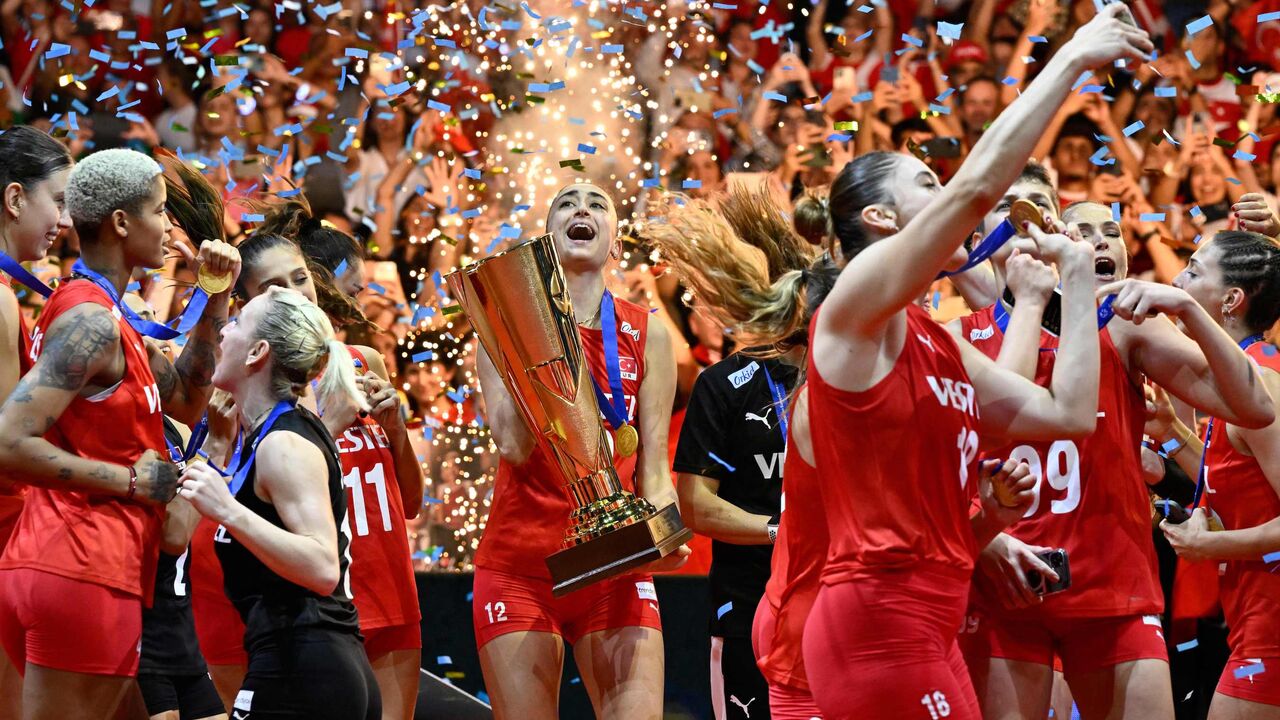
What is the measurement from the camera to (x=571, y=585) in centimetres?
380

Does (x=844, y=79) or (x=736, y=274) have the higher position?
(x=844, y=79)

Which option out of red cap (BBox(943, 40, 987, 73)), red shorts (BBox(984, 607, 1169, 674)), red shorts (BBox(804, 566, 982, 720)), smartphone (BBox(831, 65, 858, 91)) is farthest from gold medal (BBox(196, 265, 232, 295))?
red cap (BBox(943, 40, 987, 73))

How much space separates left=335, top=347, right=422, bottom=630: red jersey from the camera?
4.46 meters

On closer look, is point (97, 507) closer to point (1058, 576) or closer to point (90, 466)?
point (90, 466)

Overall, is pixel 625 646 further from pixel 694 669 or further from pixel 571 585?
pixel 694 669

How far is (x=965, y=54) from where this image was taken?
9.10m

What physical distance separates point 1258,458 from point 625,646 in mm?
2018

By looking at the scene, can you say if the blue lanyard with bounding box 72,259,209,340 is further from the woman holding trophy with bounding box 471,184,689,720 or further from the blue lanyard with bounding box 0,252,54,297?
the woman holding trophy with bounding box 471,184,689,720

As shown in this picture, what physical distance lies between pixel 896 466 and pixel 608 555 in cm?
137

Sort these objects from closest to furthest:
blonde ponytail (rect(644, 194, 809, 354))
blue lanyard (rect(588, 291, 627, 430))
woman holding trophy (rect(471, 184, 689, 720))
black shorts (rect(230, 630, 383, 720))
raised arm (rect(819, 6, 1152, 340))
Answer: raised arm (rect(819, 6, 1152, 340)) → black shorts (rect(230, 630, 383, 720)) → blonde ponytail (rect(644, 194, 809, 354)) → woman holding trophy (rect(471, 184, 689, 720)) → blue lanyard (rect(588, 291, 627, 430))

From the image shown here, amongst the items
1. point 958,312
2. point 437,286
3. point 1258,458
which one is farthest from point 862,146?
point 1258,458

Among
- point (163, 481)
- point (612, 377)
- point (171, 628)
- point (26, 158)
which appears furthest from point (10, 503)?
point (612, 377)

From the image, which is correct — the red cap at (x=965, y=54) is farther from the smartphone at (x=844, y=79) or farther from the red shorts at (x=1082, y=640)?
the red shorts at (x=1082, y=640)

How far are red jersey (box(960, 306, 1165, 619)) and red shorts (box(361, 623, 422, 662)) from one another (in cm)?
201
